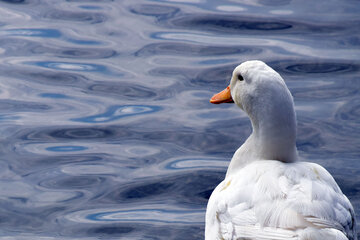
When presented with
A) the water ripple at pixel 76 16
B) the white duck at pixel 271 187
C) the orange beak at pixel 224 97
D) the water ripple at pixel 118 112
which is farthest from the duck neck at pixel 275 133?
the water ripple at pixel 76 16

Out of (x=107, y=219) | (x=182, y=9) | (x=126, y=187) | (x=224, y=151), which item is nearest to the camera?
(x=107, y=219)

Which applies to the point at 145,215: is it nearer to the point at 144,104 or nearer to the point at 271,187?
the point at 271,187

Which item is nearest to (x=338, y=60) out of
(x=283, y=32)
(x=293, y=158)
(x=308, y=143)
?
(x=283, y=32)

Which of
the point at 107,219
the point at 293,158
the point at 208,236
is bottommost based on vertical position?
the point at 107,219

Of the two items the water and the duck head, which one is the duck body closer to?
the duck head

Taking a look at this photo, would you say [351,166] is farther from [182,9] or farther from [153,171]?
[182,9]

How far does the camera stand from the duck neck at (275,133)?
5137mm

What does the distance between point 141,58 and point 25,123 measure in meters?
2.00

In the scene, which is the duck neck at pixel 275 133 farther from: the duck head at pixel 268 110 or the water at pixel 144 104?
the water at pixel 144 104

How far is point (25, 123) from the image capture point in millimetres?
8305

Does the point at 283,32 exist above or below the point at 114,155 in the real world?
above

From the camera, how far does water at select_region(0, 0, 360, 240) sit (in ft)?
22.5

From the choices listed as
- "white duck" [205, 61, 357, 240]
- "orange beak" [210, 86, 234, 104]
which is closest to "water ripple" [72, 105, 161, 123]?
"orange beak" [210, 86, 234, 104]

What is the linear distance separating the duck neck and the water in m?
1.26
